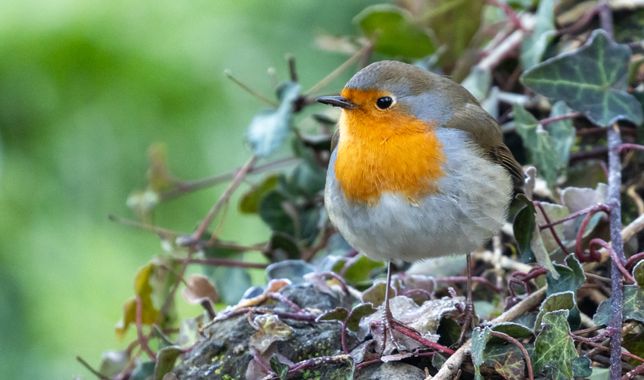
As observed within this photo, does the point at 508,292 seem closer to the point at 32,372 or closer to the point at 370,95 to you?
the point at 370,95

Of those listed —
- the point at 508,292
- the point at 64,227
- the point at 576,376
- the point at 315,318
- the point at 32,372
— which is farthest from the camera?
the point at 64,227

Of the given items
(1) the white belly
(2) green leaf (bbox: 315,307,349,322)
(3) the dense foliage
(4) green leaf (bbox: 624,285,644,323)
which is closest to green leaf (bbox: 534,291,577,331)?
(3) the dense foliage

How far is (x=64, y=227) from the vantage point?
3938 mm

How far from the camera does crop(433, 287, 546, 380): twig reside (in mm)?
1837

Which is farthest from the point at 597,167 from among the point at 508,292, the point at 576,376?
the point at 576,376

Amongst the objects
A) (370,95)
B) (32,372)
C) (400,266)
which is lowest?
(32,372)

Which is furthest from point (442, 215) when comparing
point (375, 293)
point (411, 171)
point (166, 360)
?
point (166, 360)

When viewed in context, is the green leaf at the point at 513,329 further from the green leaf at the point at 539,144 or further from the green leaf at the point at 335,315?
the green leaf at the point at 539,144

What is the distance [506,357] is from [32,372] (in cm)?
239

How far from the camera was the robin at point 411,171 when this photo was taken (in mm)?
2121

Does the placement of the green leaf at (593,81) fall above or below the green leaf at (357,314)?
above

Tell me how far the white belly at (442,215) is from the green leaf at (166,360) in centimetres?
48

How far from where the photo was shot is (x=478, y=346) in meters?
1.79

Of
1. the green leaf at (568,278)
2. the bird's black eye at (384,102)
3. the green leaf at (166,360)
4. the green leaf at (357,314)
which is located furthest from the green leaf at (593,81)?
the green leaf at (166,360)
